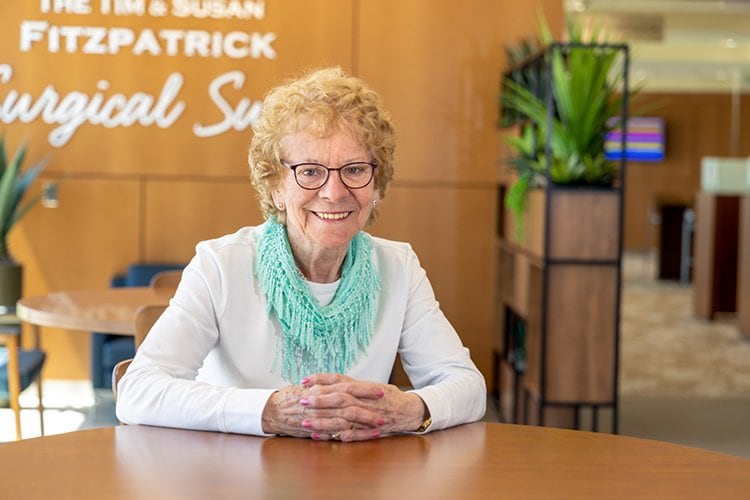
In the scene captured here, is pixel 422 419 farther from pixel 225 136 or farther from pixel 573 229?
pixel 225 136

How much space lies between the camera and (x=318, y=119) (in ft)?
6.73

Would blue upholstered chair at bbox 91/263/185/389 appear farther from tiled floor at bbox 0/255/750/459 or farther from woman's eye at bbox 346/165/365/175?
woman's eye at bbox 346/165/365/175

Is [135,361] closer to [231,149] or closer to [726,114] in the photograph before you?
[231,149]

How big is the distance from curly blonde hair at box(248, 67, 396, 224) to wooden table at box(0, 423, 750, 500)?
1.87ft

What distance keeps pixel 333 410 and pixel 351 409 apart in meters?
0.03

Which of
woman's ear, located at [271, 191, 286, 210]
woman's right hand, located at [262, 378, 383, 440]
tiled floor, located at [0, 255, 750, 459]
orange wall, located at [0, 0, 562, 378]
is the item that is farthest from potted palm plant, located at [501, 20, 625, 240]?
woman's right hand, located at [262, 378, 383, 440]

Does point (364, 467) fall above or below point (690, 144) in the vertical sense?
below

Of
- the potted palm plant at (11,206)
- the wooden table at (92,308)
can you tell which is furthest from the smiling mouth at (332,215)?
the potted palm plant at (11,206)

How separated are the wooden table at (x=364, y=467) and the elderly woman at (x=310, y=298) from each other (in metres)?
0.12

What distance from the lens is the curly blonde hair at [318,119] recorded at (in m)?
2.06

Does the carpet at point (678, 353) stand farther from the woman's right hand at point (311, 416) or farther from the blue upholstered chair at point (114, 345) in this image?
the woman's right hand at point (311, 416)

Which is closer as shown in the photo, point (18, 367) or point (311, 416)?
point (311, 416)

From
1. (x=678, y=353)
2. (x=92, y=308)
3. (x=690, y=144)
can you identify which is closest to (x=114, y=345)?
(x=92, y=308)

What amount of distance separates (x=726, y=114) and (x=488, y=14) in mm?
13221
